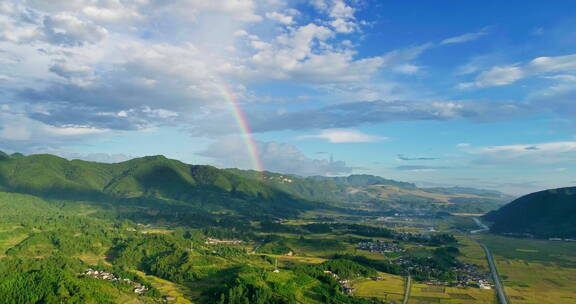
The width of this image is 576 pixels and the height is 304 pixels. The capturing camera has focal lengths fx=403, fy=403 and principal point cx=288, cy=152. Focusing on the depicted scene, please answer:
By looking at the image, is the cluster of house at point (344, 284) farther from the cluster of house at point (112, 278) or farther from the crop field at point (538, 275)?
the cluster of house at point (112, 278)

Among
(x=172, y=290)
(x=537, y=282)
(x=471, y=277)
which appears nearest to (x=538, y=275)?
(x=537, y=282)

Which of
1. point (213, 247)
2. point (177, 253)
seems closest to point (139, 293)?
point (177, 253)

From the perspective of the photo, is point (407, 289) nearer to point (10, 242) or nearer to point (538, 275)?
point (538, 275)

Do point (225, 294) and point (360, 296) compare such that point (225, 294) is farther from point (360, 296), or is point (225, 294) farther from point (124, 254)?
point (124, 254)

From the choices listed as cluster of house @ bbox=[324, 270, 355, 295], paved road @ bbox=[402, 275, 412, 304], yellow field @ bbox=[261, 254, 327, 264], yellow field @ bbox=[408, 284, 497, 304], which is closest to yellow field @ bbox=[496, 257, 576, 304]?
yellow field @ bbox=[408, 284, 497, 304]

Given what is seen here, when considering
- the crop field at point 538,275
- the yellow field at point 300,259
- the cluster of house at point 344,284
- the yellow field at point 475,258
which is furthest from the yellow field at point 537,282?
the yellow field at point 300,259

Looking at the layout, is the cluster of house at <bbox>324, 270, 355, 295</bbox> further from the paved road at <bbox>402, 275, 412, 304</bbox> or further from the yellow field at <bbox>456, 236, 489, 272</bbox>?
the yellow field at <bbox>456, 236, 489, 272</bbox>
